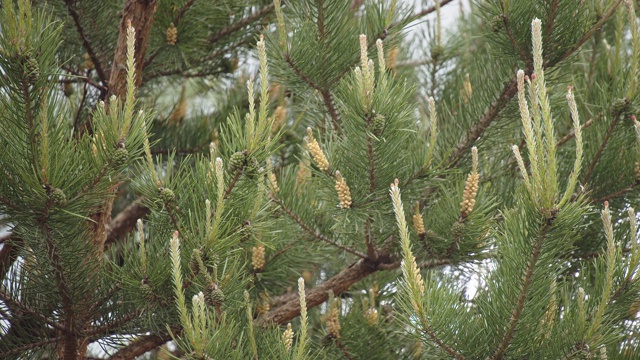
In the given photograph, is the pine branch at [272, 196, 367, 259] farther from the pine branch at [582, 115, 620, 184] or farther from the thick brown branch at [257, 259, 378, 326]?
the pine branch at [582, 115, 620, 184]

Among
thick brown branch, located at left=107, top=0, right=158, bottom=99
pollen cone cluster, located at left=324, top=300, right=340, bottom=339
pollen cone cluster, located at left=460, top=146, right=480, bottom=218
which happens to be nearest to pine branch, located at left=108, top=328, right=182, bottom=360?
pollen cone cluster, located at left=324, top=300, right=340, bottom=339

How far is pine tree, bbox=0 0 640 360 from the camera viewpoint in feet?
2.97

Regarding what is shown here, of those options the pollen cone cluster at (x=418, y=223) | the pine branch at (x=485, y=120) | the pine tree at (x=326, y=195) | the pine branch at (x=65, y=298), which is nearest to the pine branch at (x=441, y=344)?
the pine tree at (x=326, y=195)

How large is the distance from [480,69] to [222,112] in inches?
22.7

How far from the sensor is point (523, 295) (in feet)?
3.03

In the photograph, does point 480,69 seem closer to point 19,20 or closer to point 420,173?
point 420,173

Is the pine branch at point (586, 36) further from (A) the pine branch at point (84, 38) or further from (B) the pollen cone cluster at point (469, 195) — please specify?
(A) the pine branch at point (84, 38)

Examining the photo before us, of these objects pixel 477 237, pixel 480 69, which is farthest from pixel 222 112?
pixel 477 237

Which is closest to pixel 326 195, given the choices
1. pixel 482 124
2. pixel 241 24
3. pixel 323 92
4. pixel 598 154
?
pixel 323 92

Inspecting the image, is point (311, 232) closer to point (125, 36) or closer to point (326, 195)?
point (326, 195)

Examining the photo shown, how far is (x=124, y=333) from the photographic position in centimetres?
108

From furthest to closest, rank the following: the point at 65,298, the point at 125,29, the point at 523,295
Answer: the point at 125,29
the point at 65,298
the point at 523,295

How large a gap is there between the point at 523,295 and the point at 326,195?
0.32 meters

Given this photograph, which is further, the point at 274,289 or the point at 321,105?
the point at 274,289
